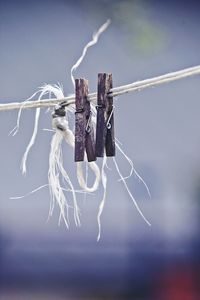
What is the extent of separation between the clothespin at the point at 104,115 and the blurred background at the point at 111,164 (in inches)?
50.0

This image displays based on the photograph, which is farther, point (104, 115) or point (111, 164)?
point (111, 164)

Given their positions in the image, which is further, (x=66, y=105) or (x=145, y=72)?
(x=145, y=72)

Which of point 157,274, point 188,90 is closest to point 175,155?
point 188,90

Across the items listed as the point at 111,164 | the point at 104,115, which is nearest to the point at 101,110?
the point at 104,115

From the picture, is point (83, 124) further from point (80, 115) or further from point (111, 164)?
point (111, 164)

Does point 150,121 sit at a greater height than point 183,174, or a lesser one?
greater

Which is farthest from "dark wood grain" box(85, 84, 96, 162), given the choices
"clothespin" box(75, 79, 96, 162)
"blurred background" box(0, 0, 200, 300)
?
"blurred background" box(0, 0, 200, 300)

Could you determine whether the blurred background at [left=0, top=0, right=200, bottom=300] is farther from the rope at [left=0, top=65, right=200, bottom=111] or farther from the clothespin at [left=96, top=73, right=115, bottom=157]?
the clothespin at [left=96, top=73, right=115, bottom=157]

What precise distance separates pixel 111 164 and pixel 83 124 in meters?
1.39

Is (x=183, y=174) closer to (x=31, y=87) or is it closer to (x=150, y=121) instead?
(x=150, y=121)

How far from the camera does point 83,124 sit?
144 cm

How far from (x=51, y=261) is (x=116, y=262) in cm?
25

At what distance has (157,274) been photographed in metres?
2.77

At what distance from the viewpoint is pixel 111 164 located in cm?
283
